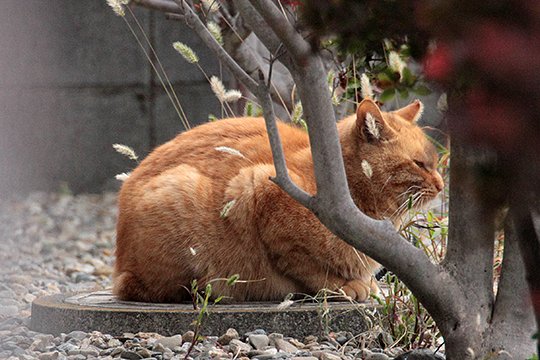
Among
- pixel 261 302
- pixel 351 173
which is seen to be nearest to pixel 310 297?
pixel 261 302

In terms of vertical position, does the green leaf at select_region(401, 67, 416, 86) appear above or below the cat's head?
below

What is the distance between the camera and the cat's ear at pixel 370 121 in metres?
3.05

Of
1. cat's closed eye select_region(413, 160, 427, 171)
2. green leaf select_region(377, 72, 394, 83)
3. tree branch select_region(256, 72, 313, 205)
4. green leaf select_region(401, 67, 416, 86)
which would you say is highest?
cat's closed eye select_region(413, 160, 427, 171)

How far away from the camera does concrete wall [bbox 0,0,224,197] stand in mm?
8234

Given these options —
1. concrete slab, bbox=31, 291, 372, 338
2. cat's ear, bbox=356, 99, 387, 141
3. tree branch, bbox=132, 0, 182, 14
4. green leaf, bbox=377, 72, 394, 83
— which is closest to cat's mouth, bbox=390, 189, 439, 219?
cat's ear, bbox=356, 99, 387, 141

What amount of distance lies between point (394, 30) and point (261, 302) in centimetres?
174

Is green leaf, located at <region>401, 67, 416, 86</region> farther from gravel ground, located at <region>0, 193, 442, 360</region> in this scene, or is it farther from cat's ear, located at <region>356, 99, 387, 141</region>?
cat's ear, located at <region>356, 99, 387, 141</region>

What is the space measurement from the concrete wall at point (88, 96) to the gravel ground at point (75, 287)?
371 millimetres

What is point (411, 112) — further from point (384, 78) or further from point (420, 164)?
point (384, 78)

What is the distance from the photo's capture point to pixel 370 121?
304 cm

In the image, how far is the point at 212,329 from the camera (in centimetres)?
296

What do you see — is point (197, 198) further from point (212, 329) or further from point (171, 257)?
point (212, 329)

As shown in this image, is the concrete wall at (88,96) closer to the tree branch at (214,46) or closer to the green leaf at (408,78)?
the tree branch at (214,46)

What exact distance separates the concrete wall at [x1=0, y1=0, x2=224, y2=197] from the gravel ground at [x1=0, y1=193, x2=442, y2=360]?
37 cm
